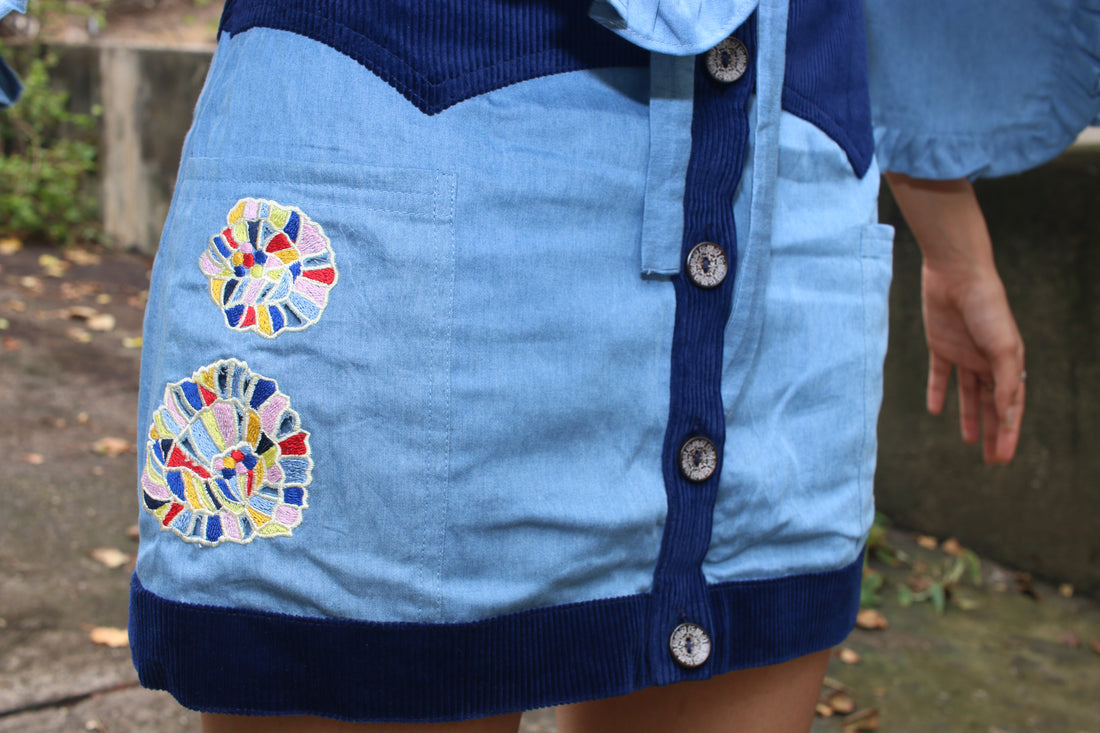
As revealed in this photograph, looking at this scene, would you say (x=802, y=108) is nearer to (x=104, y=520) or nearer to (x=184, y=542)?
(x=184, y=542)

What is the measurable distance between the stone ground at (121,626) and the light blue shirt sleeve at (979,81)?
1786 millimetres

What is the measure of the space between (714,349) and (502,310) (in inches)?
7.5

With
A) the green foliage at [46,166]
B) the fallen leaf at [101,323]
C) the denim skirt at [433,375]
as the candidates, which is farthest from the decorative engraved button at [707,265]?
the green foliage at [46,166]

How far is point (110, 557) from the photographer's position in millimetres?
3154

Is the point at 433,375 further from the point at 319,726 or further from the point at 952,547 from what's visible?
the point at 952,547

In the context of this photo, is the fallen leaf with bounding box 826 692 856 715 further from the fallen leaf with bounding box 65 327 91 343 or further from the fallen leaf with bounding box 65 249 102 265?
the fallen leaf with bounding box 65 249 102 265

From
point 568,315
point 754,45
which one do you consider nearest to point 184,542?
point 568,315

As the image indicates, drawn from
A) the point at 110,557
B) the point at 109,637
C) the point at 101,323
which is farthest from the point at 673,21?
the point at 101,323

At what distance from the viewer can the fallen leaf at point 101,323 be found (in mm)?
5207

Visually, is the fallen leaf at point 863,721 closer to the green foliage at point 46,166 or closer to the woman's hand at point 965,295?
the woman's hand at point 965,295

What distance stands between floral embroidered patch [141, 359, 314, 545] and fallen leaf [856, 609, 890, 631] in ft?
9.04

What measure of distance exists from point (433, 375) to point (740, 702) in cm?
46

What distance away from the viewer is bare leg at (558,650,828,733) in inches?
37.9

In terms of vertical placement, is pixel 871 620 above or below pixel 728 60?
below
